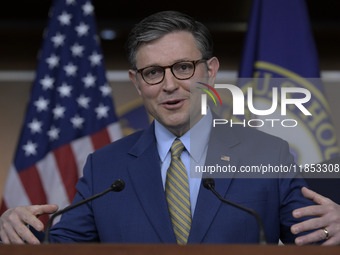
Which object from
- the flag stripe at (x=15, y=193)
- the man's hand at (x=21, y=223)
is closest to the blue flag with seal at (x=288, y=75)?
the flag stripe at (x=15, y=193)

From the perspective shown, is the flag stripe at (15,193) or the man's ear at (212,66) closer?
the man's ear at (212,66)

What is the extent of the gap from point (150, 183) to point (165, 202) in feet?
0.34

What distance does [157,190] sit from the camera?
1927mm

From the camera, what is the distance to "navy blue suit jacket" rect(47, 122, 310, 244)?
183 cm

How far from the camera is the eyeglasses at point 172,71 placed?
2.02m

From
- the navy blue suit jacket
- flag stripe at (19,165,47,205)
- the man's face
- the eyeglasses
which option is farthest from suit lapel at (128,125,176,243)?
flag stripe at (19,165,47,205)

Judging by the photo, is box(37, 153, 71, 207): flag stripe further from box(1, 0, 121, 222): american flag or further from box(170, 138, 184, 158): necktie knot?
box(170, 138, 184, 158): necktie knot

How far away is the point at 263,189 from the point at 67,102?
158 cm

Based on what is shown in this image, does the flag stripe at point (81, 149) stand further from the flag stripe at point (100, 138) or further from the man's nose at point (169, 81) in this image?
the man's nose at point (169, 81)

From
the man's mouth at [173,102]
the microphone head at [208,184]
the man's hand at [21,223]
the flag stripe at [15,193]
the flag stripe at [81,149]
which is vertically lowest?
the flag stripe at [15,193]

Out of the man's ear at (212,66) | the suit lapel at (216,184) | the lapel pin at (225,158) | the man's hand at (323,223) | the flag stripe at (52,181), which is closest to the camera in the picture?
the man's hand at (323,223)

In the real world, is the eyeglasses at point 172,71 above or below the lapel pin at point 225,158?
above

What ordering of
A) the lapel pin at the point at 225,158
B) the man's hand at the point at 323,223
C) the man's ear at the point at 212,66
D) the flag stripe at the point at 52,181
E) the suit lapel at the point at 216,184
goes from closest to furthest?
the man's hand at the point at 323,223 < the suit lapel at the point at 216,184 < the lapel pin at the point at 225,158 < the man's ear at the point at 212,66 < the flag stripe at the point at 52,181

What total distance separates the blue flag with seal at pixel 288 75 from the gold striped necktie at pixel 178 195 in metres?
1.09
